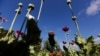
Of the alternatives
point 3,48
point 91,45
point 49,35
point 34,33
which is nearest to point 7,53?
point 3,48

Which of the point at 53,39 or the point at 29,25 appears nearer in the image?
the point at 29,25

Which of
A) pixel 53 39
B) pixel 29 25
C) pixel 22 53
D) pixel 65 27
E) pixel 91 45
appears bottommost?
pixel 22 53

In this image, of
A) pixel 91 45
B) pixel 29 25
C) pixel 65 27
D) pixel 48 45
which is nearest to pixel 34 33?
pixel 29 25

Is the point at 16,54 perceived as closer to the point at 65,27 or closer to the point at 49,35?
the point at 65,27

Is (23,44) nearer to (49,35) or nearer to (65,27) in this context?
(65,27)

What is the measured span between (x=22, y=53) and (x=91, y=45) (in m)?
3.55

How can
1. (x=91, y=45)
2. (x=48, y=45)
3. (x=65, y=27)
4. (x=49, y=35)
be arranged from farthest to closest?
(x=49, y=35), (x=48, y=45), (x=65, y=27), (x=91, y=45)

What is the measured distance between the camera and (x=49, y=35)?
413 inches

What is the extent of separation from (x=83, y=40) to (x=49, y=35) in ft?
17.2

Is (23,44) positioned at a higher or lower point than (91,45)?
lower

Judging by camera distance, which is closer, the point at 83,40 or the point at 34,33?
the point at 34,33

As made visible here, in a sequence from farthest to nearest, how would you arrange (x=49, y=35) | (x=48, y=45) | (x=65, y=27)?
(x=49, y=35), (x=48, y=45), (x=65, y=27)

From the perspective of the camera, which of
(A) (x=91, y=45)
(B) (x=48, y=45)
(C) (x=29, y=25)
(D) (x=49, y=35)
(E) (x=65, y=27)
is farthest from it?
A: (D) (x=49, y=35)

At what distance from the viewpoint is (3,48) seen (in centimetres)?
176
